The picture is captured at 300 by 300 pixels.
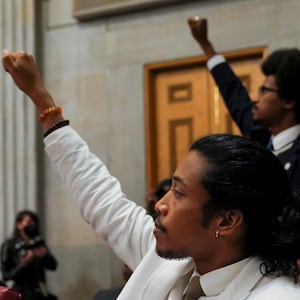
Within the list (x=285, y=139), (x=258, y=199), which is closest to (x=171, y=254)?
(x=258, y=199)

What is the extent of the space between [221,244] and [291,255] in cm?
15

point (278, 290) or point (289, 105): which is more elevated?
point (289, 105)

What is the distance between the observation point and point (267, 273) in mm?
1597

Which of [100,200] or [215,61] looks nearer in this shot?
[100,200]

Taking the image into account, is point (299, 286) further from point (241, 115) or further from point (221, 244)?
point (241, 115)

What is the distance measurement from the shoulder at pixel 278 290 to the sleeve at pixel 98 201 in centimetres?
42

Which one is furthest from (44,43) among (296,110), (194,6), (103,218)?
(103,218)

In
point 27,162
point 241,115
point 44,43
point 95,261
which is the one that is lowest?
point 95,261

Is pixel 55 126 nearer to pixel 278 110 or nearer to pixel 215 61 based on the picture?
pixel 278 110

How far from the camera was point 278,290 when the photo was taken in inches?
60.2

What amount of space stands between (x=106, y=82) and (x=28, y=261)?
1252 mm

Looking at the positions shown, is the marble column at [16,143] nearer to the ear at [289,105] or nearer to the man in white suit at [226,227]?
the ear at [289,105]

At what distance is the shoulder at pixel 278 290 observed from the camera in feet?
4.97

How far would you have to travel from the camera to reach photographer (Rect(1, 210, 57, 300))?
14.6 feet
